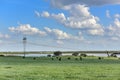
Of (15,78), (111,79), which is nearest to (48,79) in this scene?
(15,78)

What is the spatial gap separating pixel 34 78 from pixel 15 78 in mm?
2235

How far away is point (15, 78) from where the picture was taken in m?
46.0

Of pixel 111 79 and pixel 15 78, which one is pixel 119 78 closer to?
pixel 111 79

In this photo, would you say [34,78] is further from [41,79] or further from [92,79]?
[92,79]

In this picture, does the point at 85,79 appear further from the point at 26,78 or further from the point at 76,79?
the point at 26,78

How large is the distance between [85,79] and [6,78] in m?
8.95

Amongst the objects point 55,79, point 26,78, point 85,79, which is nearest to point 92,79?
point 85,79

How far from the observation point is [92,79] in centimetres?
4616

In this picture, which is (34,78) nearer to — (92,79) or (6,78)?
(6,78)

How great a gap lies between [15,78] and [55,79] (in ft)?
14.7

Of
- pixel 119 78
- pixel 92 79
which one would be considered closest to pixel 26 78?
pixel 92 79

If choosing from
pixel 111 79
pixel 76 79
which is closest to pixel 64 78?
pixel 76 79

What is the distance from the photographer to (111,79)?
46.3m

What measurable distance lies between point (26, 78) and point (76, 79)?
5.63 metres
